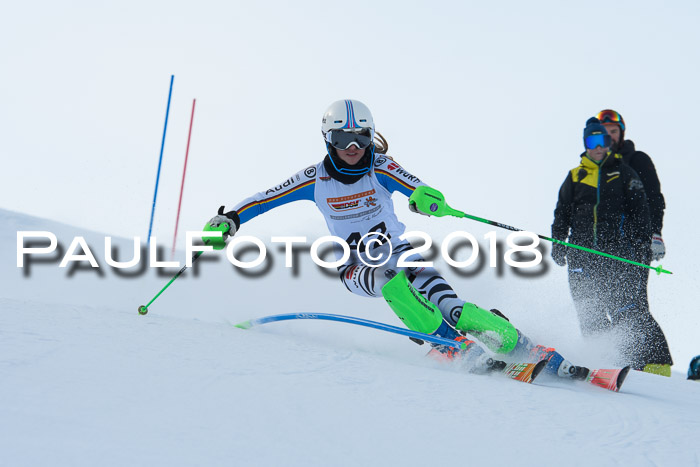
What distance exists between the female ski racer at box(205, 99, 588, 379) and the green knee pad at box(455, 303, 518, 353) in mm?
23

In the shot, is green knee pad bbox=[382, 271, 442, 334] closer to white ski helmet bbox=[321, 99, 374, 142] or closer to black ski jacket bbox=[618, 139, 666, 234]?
white ski helmet bbox=[321, 99, 374, 142]

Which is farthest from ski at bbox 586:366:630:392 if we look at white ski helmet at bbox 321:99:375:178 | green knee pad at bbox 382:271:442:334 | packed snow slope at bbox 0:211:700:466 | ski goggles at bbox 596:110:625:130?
ski goggles at bbox 596:110:625:130

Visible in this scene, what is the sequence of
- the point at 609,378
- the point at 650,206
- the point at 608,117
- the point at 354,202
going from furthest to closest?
the point at 608,117 < the point at 650,206 < the point at 354,202 < the point at 609,378

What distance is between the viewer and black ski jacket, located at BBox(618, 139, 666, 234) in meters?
4.84

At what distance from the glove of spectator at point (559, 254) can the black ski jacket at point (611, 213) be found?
11 cm

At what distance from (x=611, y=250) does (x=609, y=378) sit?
1902mm

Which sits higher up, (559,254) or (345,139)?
(345,139)

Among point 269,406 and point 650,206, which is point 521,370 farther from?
point 650,206

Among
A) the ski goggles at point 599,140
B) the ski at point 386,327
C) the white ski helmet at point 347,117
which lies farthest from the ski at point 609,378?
the ski goggles at point 599,140

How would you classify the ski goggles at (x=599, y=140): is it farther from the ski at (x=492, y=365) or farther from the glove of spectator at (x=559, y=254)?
the ski at (x=492, y=365)

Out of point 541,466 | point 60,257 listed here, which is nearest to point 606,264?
point 541,466

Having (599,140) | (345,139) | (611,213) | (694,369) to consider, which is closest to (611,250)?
(611,213)

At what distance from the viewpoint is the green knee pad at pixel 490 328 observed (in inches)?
127

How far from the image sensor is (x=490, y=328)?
324cm
